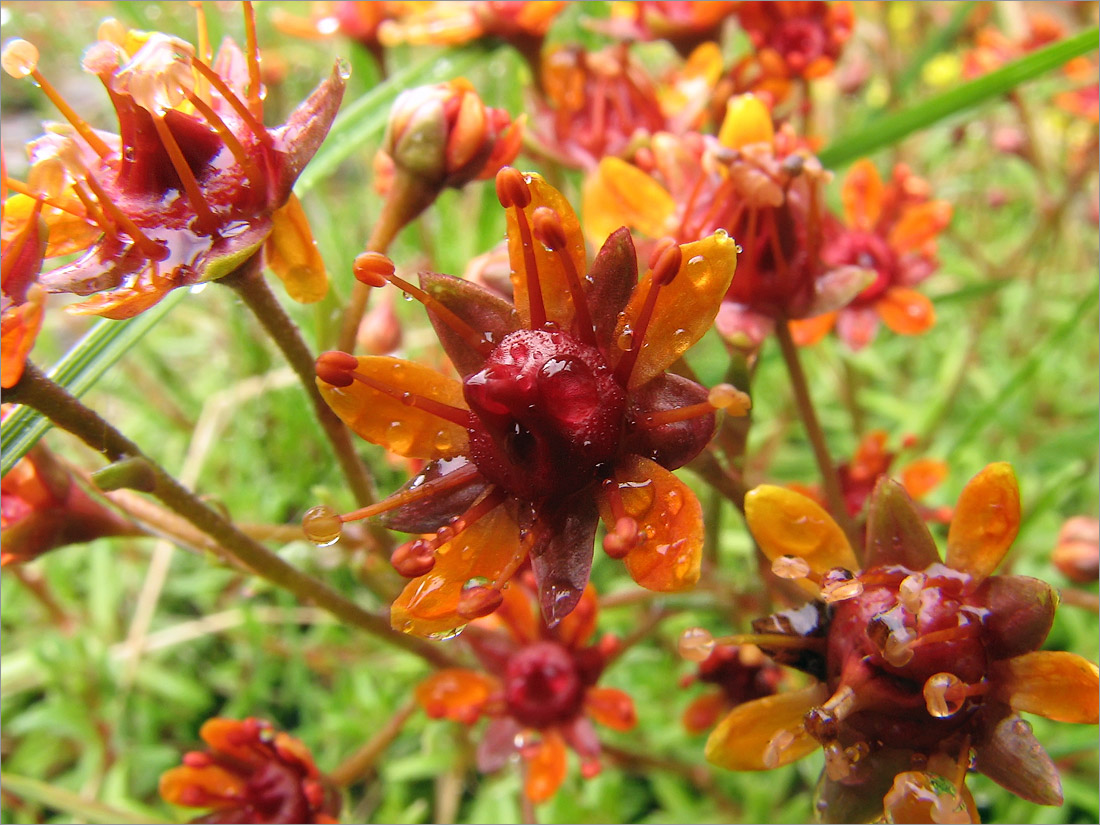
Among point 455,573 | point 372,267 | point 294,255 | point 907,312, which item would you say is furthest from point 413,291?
point 907,312

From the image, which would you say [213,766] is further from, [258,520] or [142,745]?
[258,520]

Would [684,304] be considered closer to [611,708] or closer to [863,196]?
[611,708]

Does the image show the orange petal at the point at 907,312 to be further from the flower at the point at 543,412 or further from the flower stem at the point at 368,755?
the flower stem at the point at 368,755

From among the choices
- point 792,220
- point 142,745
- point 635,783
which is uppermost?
point 792,220

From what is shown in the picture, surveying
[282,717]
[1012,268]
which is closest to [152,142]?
[282,717]

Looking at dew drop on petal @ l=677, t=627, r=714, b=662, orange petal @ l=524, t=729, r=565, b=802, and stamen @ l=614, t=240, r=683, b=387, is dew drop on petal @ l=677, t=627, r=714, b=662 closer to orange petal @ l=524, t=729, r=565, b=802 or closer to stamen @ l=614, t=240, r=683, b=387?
stamen @ l=614, t=240, r=683, b=387

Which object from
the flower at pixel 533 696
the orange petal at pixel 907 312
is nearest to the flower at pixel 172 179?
the flower at pixel 533 696
